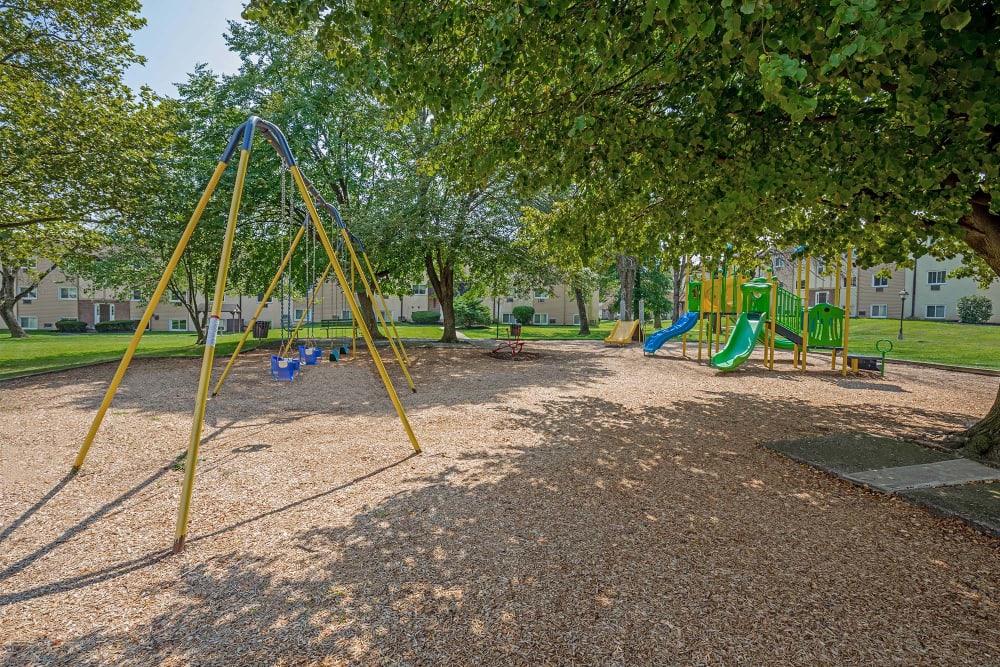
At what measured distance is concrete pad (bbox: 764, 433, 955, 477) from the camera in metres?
5.13

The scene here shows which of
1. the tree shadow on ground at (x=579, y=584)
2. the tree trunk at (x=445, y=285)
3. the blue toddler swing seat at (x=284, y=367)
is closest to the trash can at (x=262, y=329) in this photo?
the tree trunk at (x=445, y=285)

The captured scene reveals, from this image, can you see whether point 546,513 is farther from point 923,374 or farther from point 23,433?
point 923,374

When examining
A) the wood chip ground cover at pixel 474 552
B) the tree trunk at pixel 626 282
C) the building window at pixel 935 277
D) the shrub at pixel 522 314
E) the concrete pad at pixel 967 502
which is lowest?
the wood chip ground cover at pixel 474 552

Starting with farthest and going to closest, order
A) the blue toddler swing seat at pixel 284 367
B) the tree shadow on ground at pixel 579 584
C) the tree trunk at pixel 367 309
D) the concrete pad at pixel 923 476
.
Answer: the tree trunk at pixel 367 309
the blue toddler swing seat at pixel 284 367
the concrete pad at pixel 923 476
the tree shadow on ground at pixel 579 584

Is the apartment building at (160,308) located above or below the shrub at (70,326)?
above

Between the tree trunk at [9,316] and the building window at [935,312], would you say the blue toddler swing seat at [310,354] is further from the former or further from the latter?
the building window at [935,312]

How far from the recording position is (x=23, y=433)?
6.63 metres

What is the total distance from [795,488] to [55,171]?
17520 mm

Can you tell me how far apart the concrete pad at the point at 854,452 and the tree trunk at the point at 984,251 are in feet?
1.35

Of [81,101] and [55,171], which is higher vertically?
[81,101]

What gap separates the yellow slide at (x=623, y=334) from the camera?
75.5 ft

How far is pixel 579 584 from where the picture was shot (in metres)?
2.99

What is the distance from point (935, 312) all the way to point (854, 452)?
42833 mm

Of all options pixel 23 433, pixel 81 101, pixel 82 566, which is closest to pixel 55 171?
pixel 81 101
